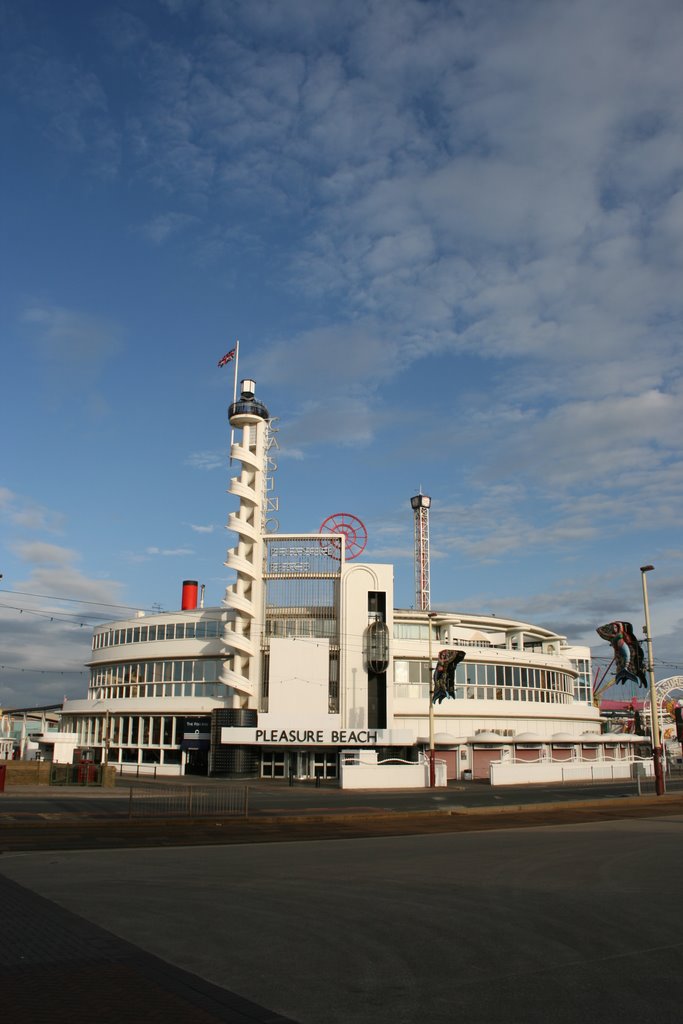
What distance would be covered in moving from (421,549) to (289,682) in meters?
58.6

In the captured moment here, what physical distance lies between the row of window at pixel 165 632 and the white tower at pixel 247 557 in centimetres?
399

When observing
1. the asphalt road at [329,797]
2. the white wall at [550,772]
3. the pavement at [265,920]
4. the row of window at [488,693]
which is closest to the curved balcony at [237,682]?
the asphalt road at [329,797]

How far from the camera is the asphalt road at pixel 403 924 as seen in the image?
293 inches

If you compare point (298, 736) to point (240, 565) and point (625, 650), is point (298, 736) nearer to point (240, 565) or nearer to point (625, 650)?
point (240, 565)

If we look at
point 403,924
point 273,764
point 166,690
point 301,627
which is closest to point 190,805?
point 403,924

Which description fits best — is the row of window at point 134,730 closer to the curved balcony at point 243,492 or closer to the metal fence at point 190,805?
the curved balcony at point 243,492

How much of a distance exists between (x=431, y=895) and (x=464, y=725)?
56.4 meters

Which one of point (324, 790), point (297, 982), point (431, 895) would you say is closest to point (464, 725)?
point (324, 790)

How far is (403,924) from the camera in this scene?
35.1 feet

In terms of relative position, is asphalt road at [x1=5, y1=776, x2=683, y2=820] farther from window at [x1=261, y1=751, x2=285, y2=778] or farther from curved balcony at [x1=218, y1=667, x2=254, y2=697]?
curved balcony at [x1=218, y1=667, x2=254, y2=697]

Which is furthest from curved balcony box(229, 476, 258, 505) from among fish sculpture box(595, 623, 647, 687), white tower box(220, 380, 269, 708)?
fish sculpture box(595, 623, 647, 687)

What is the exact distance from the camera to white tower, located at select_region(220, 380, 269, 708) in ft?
195

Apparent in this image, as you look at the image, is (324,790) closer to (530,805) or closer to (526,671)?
(530,805)

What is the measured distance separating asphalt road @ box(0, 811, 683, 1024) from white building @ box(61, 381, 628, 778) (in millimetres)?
36984
